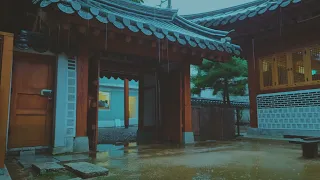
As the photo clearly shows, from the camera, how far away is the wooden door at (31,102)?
573 centimetres

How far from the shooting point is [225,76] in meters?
11.6

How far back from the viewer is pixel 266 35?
9.60 m

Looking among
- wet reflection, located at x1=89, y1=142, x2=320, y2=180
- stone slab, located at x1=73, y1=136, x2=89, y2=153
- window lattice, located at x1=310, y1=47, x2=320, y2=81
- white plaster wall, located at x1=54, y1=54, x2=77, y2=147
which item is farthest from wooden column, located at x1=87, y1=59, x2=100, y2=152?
window lattice, located at x1=310, y1=47, x2=320, y2=81

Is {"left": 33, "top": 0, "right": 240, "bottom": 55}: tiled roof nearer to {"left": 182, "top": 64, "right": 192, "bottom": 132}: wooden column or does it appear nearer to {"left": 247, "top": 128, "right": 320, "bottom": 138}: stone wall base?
{"left": 182, "top": 64, "right": 192, "bottom": 132}: wooden column

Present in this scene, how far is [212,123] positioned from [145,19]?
4279mm

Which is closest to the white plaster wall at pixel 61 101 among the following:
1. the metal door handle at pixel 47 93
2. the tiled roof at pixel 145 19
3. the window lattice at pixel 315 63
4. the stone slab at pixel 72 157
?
the metal door handle at pixel 47 93

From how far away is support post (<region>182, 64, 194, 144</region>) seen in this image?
815 cm

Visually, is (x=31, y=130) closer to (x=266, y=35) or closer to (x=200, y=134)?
(x=200, y=134)

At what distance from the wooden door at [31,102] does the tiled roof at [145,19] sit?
1633mm

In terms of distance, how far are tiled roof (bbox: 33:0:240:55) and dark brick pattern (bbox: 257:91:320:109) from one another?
8.15 ft

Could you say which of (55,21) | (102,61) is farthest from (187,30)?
(55,21)

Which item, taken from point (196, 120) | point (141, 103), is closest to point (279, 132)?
point (196, 120)

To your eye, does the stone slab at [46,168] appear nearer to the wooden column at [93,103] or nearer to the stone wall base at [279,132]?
the wooden column at [93,103]

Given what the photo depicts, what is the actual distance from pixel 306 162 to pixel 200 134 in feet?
15.5
